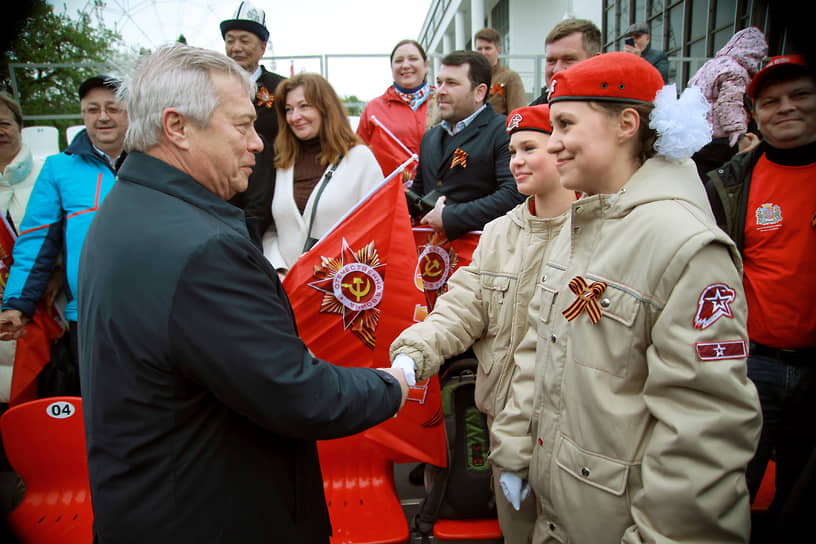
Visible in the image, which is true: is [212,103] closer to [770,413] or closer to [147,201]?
[147,201]

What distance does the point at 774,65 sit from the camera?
2.23 metres

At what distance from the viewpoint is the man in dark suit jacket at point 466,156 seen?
313 cm

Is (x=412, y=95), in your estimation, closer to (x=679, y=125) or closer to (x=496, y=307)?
(x=496, y=307)

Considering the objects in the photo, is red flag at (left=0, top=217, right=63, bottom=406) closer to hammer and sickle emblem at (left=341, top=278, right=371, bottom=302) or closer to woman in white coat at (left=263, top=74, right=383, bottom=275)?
woman in white coat at (left=263, top=74, right=383, bottom=275)

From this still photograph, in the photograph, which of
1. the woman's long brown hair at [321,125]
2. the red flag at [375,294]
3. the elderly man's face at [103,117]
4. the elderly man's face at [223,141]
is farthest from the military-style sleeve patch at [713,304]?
the elderly man's face at [103,117]

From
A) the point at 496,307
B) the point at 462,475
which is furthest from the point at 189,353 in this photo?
the point at 462,475

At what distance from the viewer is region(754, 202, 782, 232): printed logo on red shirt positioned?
7.55ft

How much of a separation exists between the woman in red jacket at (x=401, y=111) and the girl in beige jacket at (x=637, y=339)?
2.82 m

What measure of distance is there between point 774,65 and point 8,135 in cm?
500

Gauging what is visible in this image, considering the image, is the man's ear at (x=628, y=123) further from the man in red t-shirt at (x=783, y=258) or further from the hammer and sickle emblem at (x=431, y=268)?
the hammer and sickle emblem at (x=431, y=268)

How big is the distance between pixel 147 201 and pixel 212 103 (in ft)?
1.18

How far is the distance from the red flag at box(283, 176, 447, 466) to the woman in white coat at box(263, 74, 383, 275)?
0.41 metres

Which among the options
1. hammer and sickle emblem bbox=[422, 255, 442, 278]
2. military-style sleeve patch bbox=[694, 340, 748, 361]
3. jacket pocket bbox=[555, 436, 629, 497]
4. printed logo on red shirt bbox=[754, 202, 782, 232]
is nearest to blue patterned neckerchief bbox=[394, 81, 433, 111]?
hammer and sickle emblem bbox=[422, 255, 442, 278]

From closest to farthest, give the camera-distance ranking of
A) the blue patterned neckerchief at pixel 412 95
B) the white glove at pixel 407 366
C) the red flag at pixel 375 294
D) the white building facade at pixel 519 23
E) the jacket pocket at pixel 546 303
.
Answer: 1. the jacket pocket at pixel 546 303
2. the white glove at pixel 407 366
3. the red flag at pixel 375 294
4. the blue patterned neckerchief at pixel 412 95
5. the white building facade at pixel 519 23
